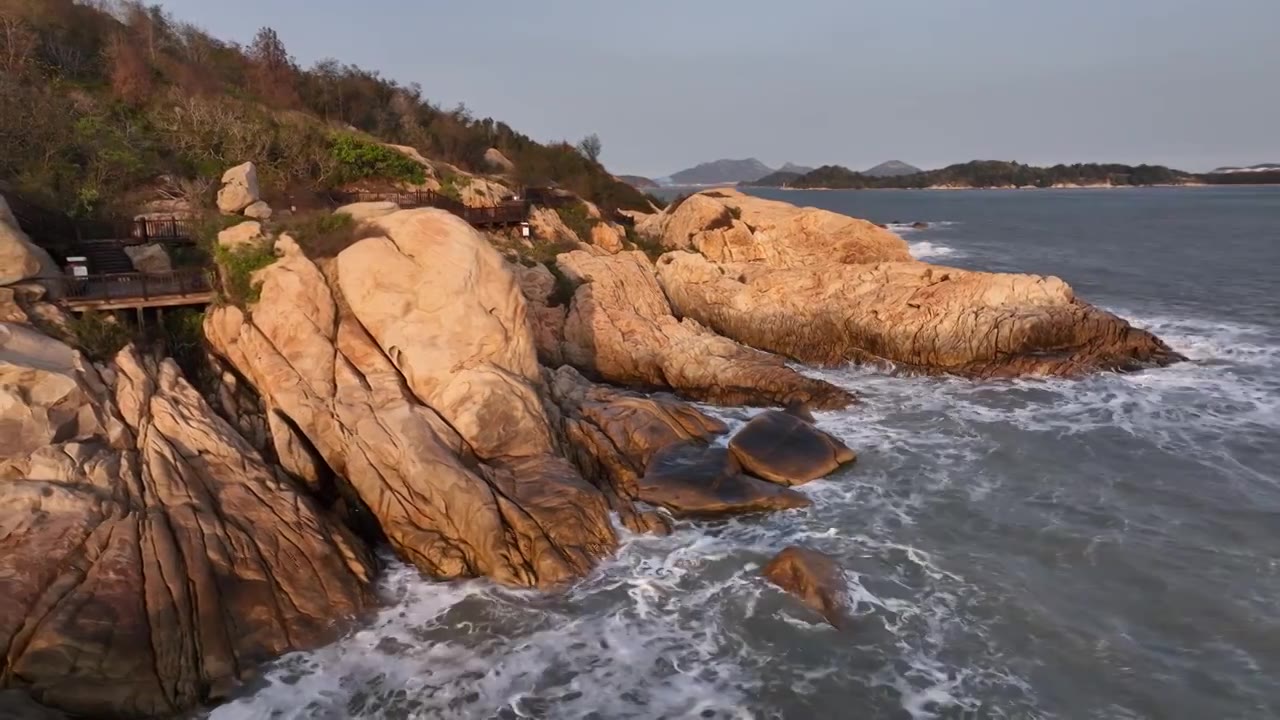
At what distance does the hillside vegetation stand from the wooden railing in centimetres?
626

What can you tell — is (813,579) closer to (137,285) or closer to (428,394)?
(428,394)

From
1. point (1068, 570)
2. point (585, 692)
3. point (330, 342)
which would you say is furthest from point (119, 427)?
point (1068, 570)

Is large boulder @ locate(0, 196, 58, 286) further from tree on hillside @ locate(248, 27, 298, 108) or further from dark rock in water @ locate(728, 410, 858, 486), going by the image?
tree on hillside @ locate(248, 27, 298, 108)

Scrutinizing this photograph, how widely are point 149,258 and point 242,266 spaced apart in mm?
4995

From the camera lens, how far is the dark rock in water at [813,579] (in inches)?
543

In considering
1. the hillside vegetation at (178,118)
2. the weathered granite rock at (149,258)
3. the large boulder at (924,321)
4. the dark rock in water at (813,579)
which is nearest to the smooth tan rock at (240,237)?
the weathered granite rock at (149,258)

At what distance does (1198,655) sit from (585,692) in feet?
33.0

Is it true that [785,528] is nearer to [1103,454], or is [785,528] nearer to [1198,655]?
[1198,655]

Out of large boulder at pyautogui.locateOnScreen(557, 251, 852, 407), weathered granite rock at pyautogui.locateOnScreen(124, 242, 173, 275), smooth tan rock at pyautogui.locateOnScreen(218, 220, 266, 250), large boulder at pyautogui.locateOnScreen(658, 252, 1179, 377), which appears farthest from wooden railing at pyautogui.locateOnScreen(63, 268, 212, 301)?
large boulder at pyautogui.locateOnScreen(658, 252, 1179, 377)

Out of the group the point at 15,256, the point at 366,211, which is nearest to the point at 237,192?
the point at 366,211

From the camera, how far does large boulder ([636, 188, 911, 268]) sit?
35531mm

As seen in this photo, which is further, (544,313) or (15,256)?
(544,313)

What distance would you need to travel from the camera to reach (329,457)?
16422 mm

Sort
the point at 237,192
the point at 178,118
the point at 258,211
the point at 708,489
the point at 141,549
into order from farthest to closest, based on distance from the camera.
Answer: the point at 178,118 < the point at 237,192 < the point at 258,211 < the point at 708,489 < the point at 141,549
